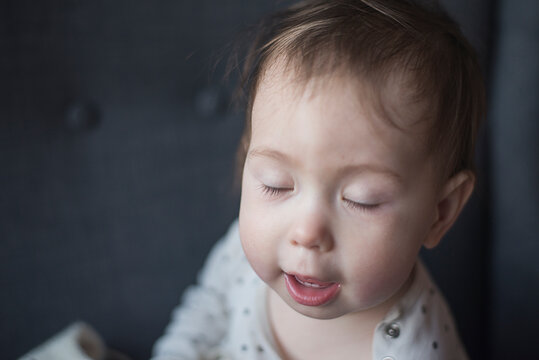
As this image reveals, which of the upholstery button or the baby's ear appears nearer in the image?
the baby's ear

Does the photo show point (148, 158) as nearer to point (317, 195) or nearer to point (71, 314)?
point (71, 314)

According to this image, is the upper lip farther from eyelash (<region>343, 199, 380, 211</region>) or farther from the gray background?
the gray background

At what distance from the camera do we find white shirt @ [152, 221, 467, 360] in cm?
56

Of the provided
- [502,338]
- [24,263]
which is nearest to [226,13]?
[24,263]

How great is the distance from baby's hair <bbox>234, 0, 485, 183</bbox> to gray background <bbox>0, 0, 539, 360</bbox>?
232mm

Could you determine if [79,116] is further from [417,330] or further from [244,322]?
[417,330]

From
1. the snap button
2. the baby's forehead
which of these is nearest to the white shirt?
the snap button

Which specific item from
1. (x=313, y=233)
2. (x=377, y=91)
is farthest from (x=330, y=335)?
(x=377, y=91)

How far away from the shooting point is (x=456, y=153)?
52 cm

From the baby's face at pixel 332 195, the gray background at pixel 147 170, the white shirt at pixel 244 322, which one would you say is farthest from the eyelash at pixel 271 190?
the gray background at pixel 147 170

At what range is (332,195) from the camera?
45 centimetres

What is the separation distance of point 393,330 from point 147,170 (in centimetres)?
45

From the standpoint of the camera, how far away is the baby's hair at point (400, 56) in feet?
1.49

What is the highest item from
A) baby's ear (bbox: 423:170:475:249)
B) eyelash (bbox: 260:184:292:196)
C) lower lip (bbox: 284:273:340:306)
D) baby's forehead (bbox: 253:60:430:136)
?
baby's forehead (bbox: 253:60:430:136)
